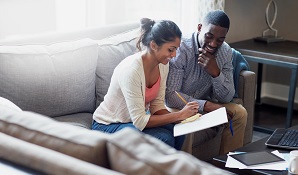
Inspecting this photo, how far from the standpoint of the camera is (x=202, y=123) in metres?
2.70

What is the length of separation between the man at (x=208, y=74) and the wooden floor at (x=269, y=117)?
0.95 m

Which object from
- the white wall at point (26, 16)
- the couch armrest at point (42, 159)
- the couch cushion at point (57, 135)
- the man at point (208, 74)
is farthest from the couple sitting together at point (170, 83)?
the couch armrest at point (42, 159)

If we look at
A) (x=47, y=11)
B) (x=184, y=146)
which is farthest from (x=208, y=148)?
(x=47, y=11)

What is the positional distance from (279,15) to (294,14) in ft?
0.49

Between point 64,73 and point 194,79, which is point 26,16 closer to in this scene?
point 64,73

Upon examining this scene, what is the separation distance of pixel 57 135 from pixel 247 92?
7.32 feet

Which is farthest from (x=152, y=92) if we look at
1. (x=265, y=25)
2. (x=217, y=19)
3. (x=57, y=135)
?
(x=265, y=25)

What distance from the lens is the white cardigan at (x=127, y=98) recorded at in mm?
2727

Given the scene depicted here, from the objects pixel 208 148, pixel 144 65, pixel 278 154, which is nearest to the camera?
pixel 278 154

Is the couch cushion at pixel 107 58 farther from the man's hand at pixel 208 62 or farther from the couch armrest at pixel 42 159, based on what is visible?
the couch armrest at pixel 42 159

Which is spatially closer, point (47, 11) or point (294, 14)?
point (47, 11)

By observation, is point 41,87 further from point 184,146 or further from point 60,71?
point 184,146

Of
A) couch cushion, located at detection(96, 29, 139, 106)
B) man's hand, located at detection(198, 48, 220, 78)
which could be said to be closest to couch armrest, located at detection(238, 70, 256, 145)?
man's hand, located at detection(198, 48, 220, 78)

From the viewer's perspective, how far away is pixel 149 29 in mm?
2869
